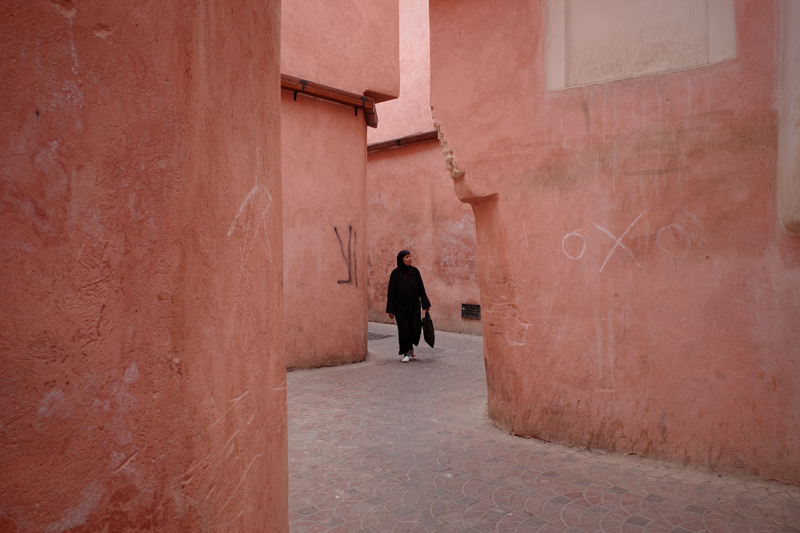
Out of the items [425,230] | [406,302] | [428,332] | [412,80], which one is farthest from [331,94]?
[412,80]

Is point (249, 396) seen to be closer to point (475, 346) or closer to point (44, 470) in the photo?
point (44, 470)

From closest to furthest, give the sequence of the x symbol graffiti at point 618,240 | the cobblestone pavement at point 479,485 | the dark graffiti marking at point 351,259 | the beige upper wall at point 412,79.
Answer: the cobblestone pavement at point 479,485 < the x symbol graffiti at point 618,240 < the dark graffiti marking at point 351,259 < the beige upper wall at point 412,79

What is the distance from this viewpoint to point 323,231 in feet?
29.2

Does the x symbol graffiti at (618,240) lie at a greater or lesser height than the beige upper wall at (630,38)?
lesser

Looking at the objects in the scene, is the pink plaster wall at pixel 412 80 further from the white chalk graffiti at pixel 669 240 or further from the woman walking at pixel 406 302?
the white chalk graffiti at pixel 669 240

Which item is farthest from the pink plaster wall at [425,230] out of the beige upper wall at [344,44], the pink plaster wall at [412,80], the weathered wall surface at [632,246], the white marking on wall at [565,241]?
the white marking on wall at [565,241]

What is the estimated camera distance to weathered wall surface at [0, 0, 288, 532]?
1344 millimetres

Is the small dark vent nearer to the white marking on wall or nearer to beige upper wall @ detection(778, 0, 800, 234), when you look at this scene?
the white marking on wall

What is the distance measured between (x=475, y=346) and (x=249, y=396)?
9330mm

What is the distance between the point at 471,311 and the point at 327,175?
550 cm

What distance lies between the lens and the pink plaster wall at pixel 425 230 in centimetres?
1314

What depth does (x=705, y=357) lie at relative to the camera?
4219mm

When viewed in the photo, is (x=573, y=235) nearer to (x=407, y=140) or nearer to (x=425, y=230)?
(x=425, y=230)

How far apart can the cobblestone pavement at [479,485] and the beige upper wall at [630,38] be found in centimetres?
313
